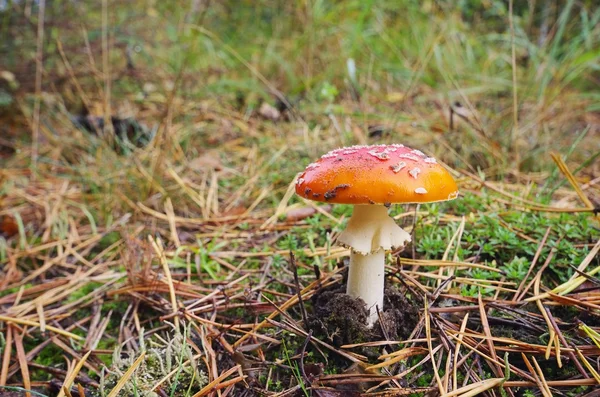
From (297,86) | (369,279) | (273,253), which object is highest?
(297,86)

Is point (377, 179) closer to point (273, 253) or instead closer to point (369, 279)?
point (369, 279)

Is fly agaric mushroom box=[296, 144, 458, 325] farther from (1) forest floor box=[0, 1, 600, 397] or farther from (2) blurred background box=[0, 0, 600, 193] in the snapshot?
(2) blurred background box=[0, 0, 600, 193]

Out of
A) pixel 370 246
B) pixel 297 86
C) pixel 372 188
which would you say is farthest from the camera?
pixel 297 86

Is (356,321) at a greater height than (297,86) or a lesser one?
lesser

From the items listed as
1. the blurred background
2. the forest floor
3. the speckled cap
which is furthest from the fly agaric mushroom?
the blurred background

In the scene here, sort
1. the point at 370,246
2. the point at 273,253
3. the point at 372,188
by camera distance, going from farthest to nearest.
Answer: the point at 273,253 < the point at 370,246 < the point at 372,188

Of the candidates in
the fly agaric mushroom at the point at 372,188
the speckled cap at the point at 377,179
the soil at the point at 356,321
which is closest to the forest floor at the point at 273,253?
the soil at the point at 356,321

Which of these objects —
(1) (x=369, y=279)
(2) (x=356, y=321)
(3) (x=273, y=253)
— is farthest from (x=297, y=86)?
(2) (x=356, y=321)
